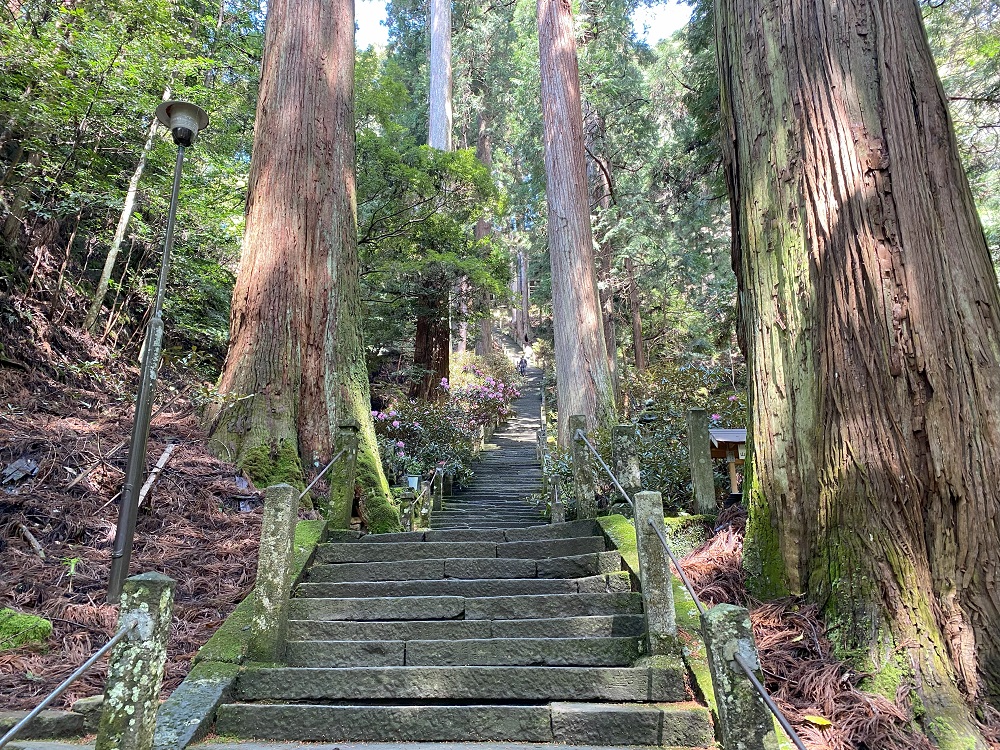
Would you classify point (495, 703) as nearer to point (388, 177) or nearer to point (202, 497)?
point (202, 497)

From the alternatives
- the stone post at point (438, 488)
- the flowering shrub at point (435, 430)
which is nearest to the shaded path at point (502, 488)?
the stone post at point (438, 488)

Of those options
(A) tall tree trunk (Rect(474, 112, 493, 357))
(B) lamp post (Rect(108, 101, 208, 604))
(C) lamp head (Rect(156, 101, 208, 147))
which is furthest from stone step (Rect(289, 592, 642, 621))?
(A) tall tree trunk (Rect(474, 112, 493, 357))

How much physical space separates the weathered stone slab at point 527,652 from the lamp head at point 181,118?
4.62 m

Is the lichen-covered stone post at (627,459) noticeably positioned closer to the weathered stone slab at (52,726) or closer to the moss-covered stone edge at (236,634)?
the moss-covered stone edge at (236,634)

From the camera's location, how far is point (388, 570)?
543cm

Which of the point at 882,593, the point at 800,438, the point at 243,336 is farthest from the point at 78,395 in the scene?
the point at 882,593

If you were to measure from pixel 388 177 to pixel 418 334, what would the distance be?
4.30 metres

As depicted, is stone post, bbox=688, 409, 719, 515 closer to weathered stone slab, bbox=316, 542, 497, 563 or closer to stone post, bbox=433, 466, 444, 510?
weathered stone slab, bbox=316, 542, 497, 563

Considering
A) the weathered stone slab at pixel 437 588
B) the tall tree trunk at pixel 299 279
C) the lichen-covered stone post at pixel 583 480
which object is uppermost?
the tall tree trunk at pixel 299 279

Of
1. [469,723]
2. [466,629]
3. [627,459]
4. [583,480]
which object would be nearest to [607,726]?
[469,723]

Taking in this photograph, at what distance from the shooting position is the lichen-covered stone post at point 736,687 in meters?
2.59

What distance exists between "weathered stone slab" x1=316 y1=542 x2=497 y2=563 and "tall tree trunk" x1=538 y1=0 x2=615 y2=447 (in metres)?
4.49

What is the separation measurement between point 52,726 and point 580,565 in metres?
3.79

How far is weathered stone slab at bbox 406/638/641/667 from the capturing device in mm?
4184
